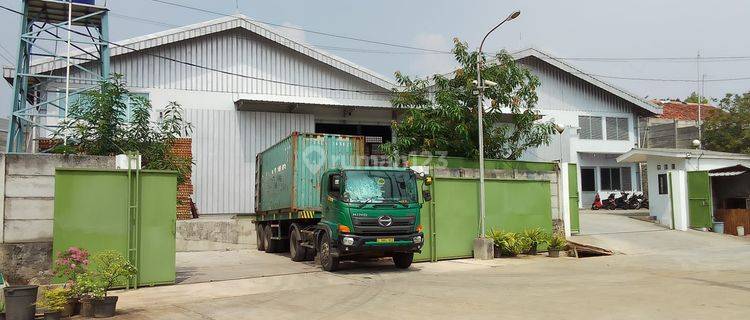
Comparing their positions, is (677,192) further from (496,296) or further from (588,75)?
(496,296)

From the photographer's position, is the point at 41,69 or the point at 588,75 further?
the point at 588,75

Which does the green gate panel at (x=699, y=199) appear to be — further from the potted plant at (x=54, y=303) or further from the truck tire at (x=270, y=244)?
the potted plant at (x=54, y=303)

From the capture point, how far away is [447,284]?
11039 mm

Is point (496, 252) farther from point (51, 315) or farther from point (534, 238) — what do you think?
point (51, 315)

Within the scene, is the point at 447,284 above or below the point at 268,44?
below

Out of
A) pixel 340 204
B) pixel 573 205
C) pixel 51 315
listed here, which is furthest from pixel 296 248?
pixel 573 205

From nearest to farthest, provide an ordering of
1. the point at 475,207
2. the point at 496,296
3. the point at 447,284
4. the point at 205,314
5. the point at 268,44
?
the point at 205,314
the point at 496,296
the point at 447,284
the point at 475,207
the point at 268,44

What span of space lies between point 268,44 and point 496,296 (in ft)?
55.2

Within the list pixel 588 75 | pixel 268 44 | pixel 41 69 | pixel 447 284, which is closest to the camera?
pixel 447 284

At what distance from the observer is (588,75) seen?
3052 cm

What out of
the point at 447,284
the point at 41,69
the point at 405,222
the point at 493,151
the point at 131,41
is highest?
the point at 131,41

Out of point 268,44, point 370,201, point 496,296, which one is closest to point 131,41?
point 268,44

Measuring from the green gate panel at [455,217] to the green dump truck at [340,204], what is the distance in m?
1.88

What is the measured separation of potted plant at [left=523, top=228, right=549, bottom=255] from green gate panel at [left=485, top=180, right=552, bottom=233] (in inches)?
12.0
